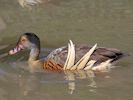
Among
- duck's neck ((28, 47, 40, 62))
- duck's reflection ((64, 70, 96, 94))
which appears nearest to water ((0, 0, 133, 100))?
→ duck's reflection ((64, 70, 96, 94))

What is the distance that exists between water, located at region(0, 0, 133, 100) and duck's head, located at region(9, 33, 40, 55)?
27 centimetres

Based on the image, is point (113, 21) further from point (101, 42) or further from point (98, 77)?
point (98, 77)

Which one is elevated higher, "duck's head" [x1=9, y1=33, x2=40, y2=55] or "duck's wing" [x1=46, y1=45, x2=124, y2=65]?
"duck's head" [x1=9, y1=33, x2=40, y2=55]

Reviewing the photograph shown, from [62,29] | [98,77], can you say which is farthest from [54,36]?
[98,77]

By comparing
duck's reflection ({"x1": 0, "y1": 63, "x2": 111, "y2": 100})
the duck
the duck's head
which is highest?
the duck's head

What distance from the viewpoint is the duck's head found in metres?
11.0

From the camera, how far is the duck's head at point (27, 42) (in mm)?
10953

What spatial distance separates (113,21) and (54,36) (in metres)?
1.71

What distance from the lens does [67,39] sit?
12203 mm

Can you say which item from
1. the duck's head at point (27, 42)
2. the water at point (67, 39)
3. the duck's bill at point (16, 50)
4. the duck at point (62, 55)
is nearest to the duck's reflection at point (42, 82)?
the water at point (67, 39)

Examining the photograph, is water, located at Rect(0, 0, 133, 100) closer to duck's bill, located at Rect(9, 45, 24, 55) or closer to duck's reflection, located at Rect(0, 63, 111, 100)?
duck's reflection, located at Rect(0, 63, 111, 100)

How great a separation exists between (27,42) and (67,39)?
138 centimetres

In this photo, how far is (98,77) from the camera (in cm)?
1002

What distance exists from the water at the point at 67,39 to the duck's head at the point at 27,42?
27 cm
